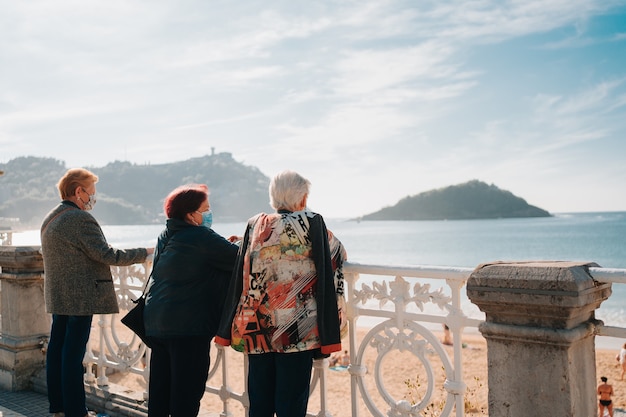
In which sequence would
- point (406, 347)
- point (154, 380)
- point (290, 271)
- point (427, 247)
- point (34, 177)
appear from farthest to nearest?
point (34, 177) < point (427, 247) < point (154, 380) < point (406, 347) < point (290, 271)

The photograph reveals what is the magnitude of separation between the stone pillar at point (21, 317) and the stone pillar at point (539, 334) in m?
3.92

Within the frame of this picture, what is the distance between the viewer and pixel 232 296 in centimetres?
268

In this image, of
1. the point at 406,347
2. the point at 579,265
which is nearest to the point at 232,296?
the point at 406,347

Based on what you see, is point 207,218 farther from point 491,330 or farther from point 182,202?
point 491,330

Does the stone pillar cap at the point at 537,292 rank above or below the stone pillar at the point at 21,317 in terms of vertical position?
above

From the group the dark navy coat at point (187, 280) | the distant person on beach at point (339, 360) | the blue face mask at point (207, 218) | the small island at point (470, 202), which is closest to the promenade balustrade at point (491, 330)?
the dark navy coat at point (187, 280)

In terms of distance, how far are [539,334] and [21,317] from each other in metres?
4.45

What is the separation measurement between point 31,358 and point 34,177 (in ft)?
678

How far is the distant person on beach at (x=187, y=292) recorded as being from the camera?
2.82m

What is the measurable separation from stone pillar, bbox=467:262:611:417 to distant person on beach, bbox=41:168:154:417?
2328mm

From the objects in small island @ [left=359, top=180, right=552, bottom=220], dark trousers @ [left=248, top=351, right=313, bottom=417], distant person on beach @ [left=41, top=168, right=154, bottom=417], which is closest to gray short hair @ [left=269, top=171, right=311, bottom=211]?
dark trousers @ [left=248, top=351, right=313, bottom=417]

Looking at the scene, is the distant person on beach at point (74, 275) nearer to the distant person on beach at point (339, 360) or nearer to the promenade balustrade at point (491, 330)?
the promenade balustrade at point (491, 330)

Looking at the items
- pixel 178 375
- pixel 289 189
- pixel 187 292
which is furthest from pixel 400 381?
pixel 289 189

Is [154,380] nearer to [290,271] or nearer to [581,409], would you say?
[290,271]
